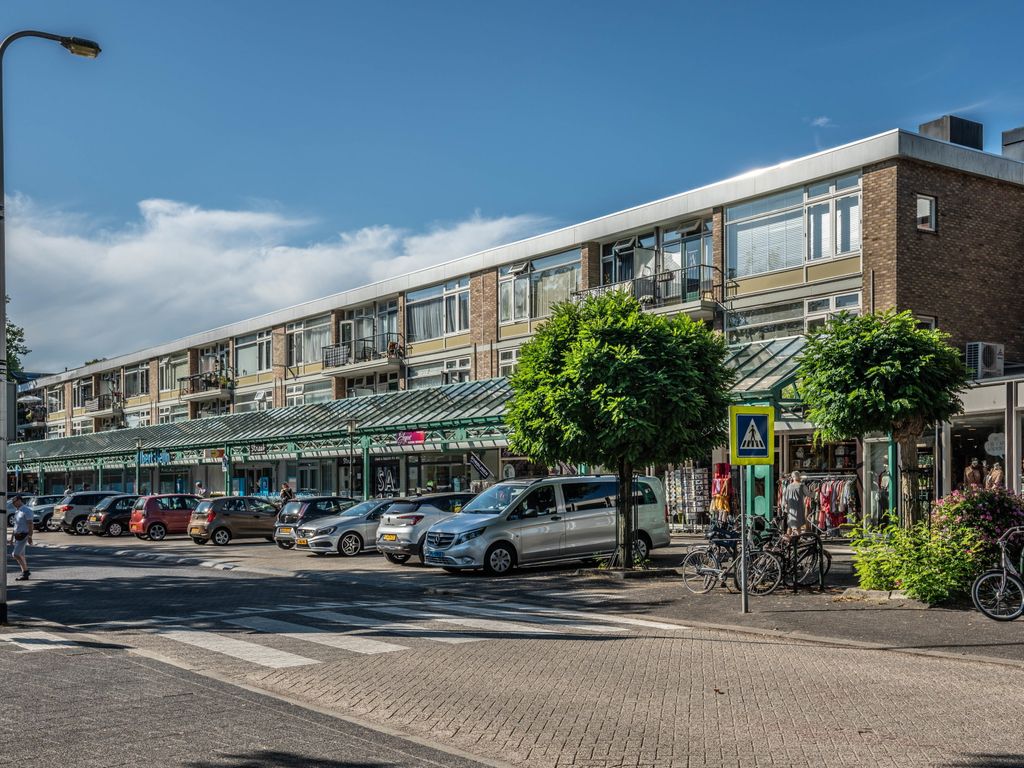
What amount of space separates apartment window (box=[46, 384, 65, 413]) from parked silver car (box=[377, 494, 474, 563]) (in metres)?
66.4

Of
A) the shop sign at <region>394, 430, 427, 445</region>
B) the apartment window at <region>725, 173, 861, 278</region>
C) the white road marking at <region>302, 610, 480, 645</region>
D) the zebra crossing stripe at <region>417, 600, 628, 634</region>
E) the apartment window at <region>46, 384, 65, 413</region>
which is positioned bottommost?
the zebra crossing stripe at <region>417, 600, 628, 634</region>

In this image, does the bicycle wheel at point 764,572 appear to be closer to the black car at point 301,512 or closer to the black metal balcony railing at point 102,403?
the black car at point 301,512

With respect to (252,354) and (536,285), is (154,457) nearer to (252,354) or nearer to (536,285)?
(252,354)

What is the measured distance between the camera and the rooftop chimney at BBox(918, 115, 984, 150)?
1132 inches

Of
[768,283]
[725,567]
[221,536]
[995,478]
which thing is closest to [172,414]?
[221,536]

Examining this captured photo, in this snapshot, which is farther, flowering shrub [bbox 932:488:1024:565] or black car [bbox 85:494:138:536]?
black car [bbox 85:494:138:536]

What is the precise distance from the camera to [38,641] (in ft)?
38.8

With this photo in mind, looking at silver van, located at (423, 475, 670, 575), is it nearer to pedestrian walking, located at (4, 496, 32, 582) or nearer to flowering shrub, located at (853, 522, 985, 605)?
flowering shrub, located at (853, 522, 985, 605)

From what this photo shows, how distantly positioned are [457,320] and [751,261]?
47.6 ft

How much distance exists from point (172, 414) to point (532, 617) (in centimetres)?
5400

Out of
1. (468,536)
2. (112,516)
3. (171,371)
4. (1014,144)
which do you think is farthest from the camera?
(171,371)

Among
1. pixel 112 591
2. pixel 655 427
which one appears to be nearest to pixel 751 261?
pixel 655 427

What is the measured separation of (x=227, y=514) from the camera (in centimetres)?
3188

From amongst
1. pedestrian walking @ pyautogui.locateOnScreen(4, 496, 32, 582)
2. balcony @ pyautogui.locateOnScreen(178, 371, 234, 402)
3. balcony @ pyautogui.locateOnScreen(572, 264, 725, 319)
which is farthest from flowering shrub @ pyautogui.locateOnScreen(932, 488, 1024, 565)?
balcony @ pyautogui.locateOnScreen(178, 371, 234, 402)
